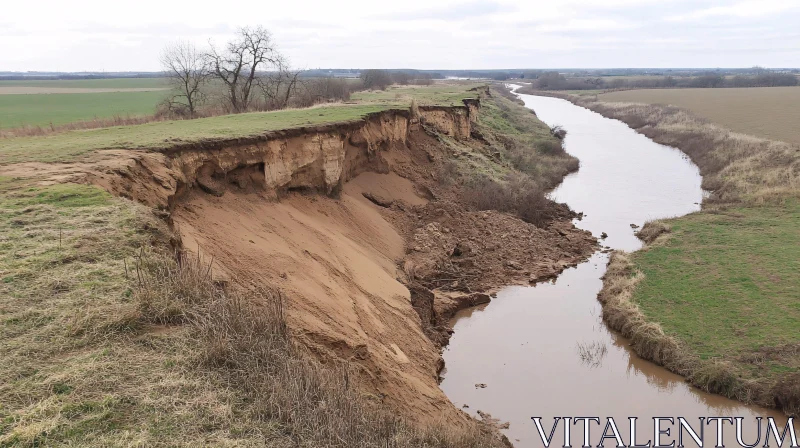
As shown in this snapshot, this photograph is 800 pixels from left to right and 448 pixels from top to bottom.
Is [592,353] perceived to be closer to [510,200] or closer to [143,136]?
[510,200]

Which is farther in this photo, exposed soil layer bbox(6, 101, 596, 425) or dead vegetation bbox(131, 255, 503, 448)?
exposed soil layer bbox(6, 101, 596, 425)

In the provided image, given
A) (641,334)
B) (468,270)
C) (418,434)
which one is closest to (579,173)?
(468,270)

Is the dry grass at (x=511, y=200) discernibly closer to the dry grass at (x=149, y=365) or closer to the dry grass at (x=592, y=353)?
the dry grass at (x=592, y=353)

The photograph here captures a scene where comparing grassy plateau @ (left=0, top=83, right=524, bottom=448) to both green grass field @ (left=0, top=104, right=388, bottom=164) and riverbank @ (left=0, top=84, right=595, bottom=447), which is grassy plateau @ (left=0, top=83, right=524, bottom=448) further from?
green grass field @ (left=0, top=104, right=388, bottom=164)

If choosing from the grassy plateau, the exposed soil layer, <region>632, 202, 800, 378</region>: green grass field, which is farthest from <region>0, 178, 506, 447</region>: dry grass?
<region>632, 202, 800, 378</region>: green grass field

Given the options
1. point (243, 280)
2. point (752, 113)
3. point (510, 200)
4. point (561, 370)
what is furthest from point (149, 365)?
point (752, 113)

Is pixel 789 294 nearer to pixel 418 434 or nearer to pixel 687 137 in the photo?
pixel 418 434

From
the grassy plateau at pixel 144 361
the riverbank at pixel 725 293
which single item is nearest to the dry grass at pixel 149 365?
the grassy plateau at pixel 144 361
